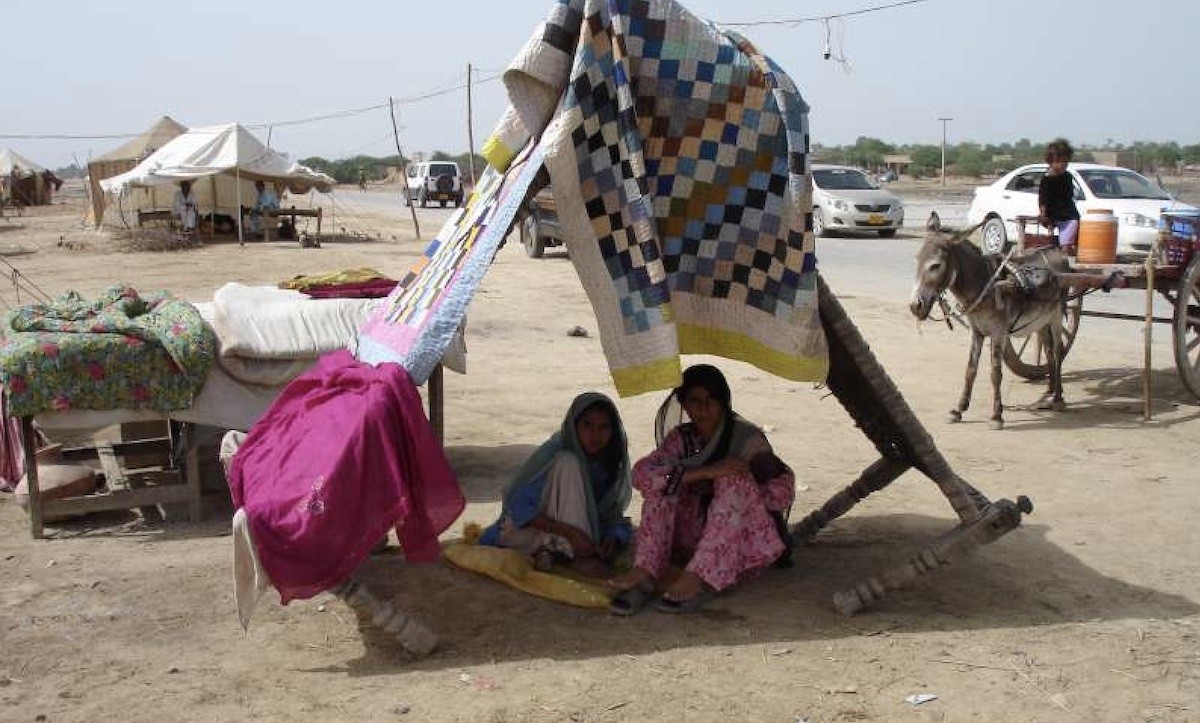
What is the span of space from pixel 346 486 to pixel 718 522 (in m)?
1.57

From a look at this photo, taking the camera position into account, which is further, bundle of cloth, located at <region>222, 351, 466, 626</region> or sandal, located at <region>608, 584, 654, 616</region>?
sandal, located at <region>608, 584, 654, 616</region>

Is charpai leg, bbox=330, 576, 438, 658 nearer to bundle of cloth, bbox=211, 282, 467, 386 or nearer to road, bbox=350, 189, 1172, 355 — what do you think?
bundle of cloth, bbox=211, 282, 467, 386

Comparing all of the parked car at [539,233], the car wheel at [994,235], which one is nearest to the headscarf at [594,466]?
the car wheel at [994,235]

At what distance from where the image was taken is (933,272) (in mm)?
7555

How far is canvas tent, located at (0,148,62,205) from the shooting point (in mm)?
46812

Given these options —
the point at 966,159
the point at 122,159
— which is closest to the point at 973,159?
the point at 966,159

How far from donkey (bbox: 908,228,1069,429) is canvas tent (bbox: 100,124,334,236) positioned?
20.9 meters

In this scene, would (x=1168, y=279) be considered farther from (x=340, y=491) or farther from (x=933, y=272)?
(x=340, y=491)

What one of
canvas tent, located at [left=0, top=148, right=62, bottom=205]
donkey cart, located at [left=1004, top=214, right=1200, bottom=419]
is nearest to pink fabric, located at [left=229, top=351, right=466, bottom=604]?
donkey cart, located at [left=1004, top=214, right=1200, bottom=419]

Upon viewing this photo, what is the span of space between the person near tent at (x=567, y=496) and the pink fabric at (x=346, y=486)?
3.05 feet

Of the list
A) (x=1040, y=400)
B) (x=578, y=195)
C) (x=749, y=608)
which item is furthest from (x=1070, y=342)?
(x=578, y=195)

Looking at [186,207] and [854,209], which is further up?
[186,207]

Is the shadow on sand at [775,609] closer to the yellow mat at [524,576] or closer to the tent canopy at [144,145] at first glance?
the yellow mat at [524,576]

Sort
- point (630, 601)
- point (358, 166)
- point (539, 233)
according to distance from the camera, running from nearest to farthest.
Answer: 1. point (630, 601)
2. point (539, 233)
3. point (358, 166)
